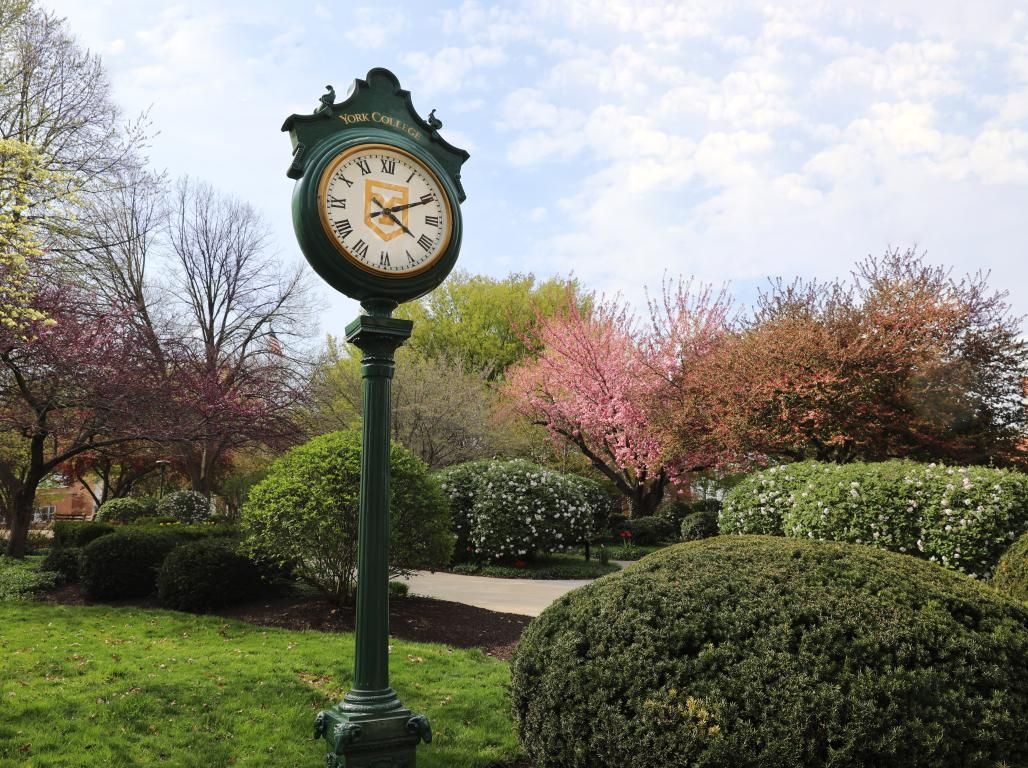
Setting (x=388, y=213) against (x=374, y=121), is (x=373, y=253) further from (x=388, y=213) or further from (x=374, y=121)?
(x=374, y=121)

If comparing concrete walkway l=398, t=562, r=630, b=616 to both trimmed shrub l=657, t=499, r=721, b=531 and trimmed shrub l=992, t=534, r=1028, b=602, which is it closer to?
trimmed shrub l=992, t=534, r=1028, b=602

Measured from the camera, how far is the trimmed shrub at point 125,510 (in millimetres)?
19531

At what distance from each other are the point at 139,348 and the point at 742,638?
15.0m

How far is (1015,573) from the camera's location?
14.7 ft

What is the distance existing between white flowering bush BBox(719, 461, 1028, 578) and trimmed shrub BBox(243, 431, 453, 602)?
4.62 m

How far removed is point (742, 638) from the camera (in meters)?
2.97

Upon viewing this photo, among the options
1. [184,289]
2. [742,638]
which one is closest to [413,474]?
[742,638]

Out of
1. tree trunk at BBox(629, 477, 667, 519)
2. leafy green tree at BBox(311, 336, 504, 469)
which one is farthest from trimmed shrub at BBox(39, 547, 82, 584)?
tree trunk at BBox(629, 477, 667, 519)

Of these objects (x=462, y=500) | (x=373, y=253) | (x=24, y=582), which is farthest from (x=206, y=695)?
(x=462, y=500)

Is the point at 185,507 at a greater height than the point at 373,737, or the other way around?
the point at 185,507

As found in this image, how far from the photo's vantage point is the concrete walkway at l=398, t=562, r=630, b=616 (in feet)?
32.0

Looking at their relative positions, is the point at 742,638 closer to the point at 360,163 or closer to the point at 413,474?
the point at 360,163

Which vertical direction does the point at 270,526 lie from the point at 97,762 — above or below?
above

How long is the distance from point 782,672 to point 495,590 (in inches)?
347
